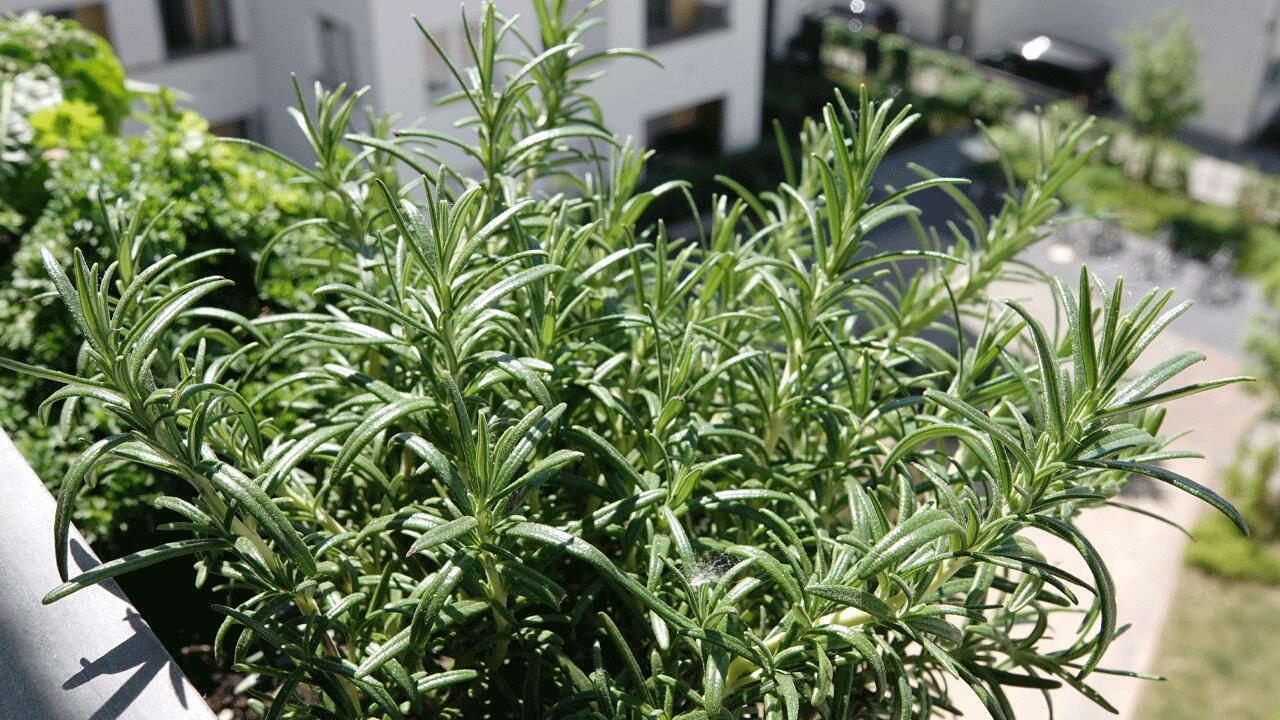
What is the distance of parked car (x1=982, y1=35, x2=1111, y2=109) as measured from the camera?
18156 mm

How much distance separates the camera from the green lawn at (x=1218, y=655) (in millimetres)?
8039

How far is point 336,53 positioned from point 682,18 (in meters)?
4.71

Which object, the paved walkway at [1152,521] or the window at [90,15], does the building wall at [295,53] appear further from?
the paved walkway at [1152,521]

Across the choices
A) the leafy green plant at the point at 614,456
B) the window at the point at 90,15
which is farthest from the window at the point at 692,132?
the leafy green plant at the point at 614,456

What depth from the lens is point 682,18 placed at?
14727 millimetres

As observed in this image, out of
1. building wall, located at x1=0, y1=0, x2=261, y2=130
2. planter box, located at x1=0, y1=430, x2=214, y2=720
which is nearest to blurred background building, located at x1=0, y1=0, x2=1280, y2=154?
building wall, located at x1=0, y1=0, x2=261, y2=130

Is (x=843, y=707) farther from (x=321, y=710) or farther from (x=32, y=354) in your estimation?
(x=32, y=354)

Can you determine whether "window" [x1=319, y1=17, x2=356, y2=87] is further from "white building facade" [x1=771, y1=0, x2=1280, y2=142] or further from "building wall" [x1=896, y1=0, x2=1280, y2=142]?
"building wall" [x1=896, y1=0, x2=1280, y2=142]

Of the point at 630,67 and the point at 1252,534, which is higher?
the point at 630,67

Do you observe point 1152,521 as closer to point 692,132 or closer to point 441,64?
→ point 692,132

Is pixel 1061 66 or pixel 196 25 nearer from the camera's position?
pixel 196 25

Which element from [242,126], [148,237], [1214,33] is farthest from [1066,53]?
[148,237]

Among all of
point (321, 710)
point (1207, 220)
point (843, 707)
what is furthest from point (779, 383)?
point (1207, 220)

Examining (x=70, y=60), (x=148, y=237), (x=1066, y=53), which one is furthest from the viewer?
(x=1066, y=53)
